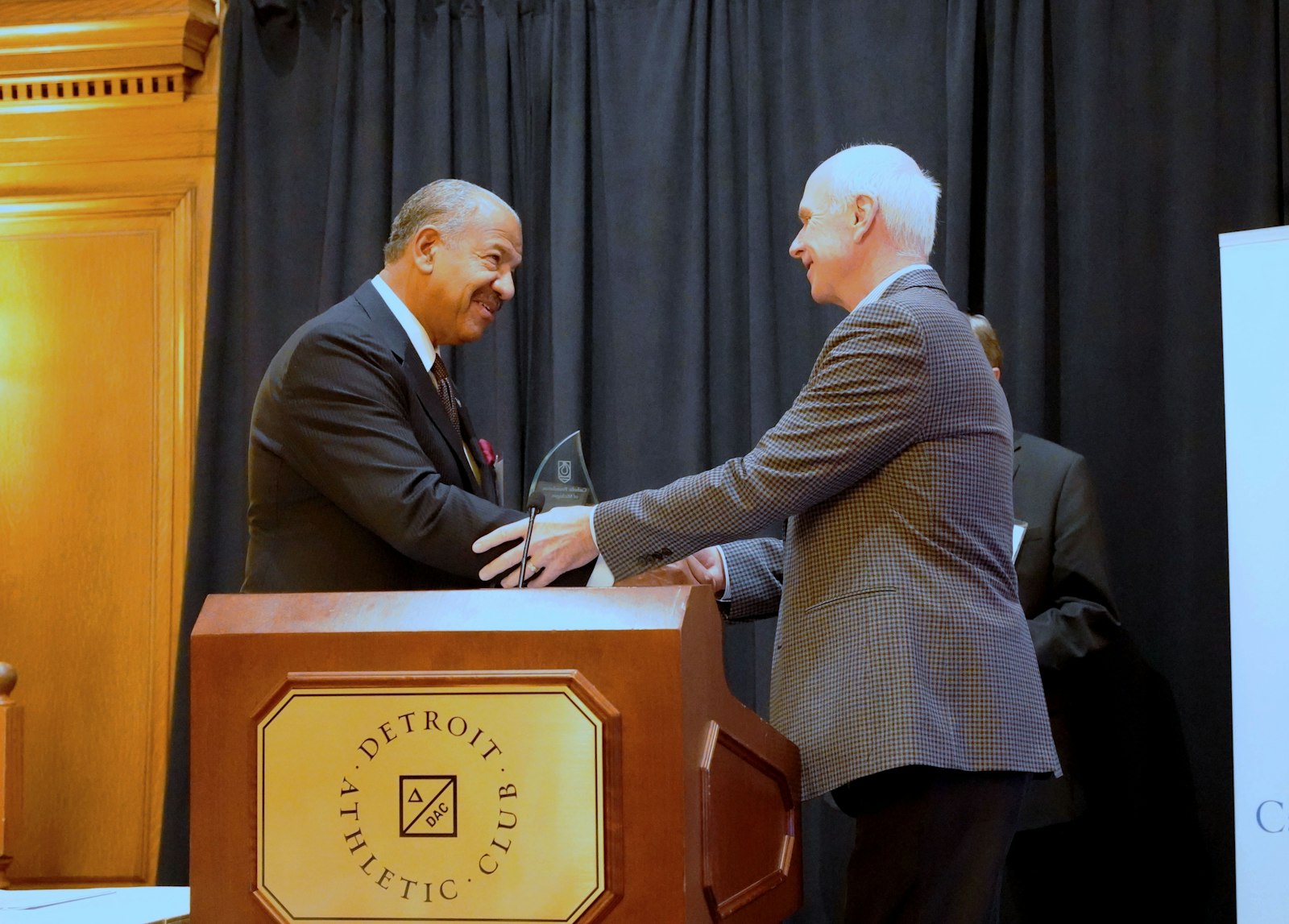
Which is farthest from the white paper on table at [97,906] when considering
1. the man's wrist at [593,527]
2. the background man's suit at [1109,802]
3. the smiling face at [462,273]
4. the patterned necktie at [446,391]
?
the background man's suit at [1109,802]

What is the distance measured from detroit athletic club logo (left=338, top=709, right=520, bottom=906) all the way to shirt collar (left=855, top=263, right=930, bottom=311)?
90 centimetres

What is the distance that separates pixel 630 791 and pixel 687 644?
0.15m

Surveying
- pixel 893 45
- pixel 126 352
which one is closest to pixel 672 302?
pixel 893 45

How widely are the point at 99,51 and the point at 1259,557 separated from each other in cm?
330

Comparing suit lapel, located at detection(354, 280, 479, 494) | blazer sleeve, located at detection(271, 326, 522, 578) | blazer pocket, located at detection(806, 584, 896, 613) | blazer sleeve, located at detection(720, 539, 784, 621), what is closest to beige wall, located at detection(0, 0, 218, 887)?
suit lapel, located at detection(354, 280, 479, 494)

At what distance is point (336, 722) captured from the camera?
1.44 meters

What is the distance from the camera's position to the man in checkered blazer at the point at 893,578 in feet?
5.79

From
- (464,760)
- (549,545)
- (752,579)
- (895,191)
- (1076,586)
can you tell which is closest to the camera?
(464,760)

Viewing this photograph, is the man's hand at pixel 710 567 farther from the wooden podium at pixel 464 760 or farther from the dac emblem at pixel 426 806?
the dac emblem at pixel 426 806

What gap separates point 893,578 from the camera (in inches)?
70.8

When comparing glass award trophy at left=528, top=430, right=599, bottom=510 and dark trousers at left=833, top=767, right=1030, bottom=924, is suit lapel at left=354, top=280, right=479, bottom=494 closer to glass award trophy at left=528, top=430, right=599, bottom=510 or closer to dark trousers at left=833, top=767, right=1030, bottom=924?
glass award trophy at left=528, top=430, right=599, bottom=510

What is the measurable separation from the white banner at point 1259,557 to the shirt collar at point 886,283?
3.53ft

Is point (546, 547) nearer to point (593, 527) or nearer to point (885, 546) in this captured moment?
point (593, 527)

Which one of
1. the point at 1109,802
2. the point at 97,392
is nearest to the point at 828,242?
the point at 1109,802
